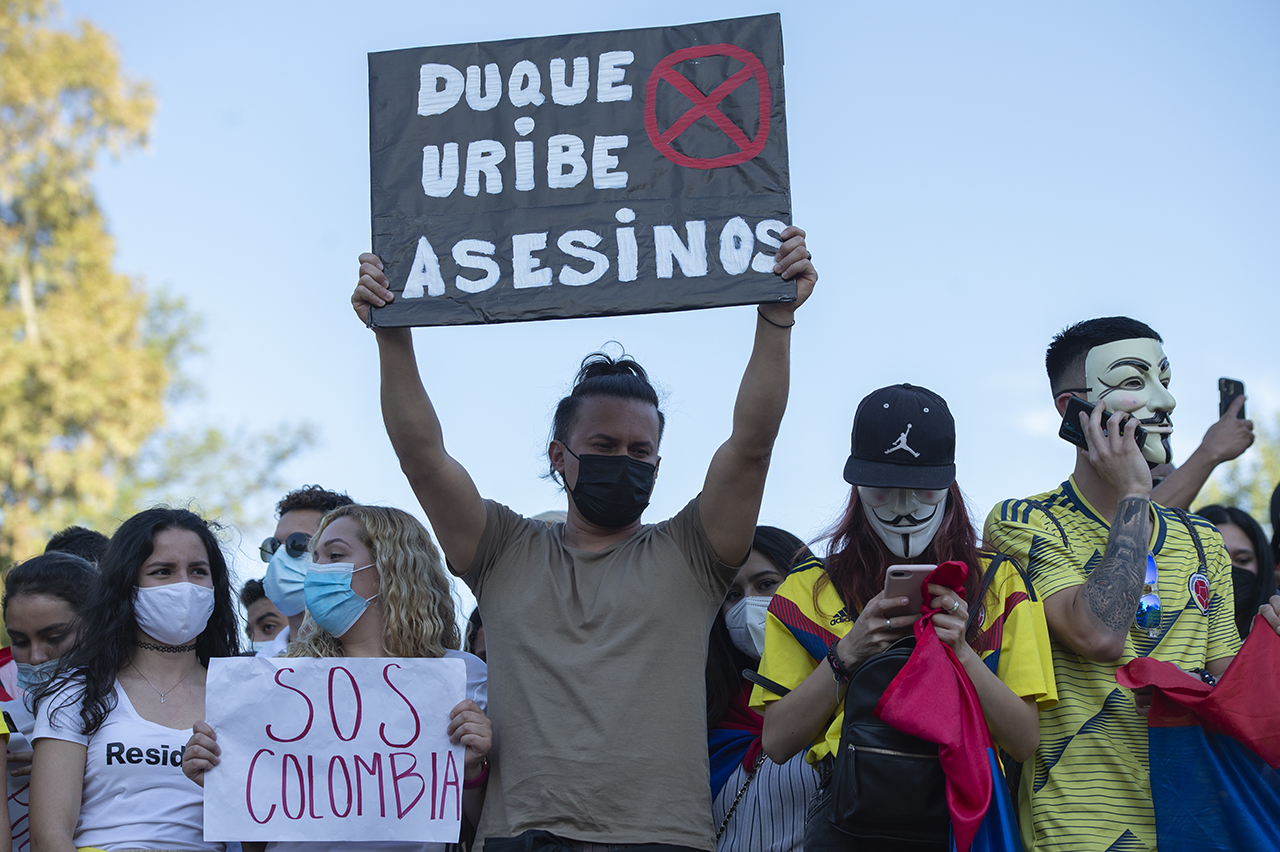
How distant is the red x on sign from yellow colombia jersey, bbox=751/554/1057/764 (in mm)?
1256

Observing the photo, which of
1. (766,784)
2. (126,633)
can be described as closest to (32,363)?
(126,633)

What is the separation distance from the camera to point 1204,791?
10.7 ft

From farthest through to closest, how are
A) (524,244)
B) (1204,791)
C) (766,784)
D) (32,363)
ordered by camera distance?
(32,363) → (766,784) → (524,244) → (1204,791)

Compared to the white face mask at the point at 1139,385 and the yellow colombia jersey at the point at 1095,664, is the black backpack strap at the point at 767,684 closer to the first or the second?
the yellow colombia jersey at the point at 1095,664

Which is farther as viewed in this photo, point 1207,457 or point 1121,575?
point 1207,457

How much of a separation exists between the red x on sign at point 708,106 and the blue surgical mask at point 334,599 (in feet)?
5.86

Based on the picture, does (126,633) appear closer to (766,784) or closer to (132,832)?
(132,832)

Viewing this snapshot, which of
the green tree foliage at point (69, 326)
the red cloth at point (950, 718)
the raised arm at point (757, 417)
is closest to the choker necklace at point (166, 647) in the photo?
the raised arm at point (757, 417)

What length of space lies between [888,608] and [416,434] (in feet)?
4.82

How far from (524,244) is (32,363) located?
782 inches

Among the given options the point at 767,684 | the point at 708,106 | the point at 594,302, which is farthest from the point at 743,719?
the point at 708,106

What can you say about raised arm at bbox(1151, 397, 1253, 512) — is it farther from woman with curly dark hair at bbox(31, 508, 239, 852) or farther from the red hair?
woman with curly dark hair at bbox(31, 508, 239, 852)

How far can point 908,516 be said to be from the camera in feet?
11.2

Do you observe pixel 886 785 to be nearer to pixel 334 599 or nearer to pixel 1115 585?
pixel 1115 585
